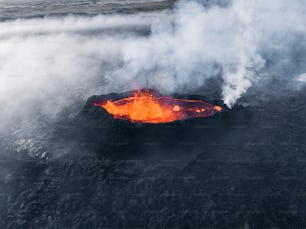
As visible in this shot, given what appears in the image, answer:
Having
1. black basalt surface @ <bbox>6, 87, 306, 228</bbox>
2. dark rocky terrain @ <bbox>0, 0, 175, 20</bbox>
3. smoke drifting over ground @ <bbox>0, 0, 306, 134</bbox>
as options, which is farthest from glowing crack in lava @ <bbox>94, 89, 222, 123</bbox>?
dark rocky terrain @ <bbox>0, 0, 175, 20</bbox>

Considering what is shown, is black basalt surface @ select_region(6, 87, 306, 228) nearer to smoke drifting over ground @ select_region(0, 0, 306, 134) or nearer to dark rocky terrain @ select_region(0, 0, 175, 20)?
smoke drifting over ground @ select_region(0, 0, 306, 134)

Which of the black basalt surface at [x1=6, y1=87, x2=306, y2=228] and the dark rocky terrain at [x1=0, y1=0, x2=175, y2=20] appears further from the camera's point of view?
the dark rocky terrain at [x1=0, y1=0, x2=175, y2=20]

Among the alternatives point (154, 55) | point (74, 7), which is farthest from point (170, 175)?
point (74, 7)

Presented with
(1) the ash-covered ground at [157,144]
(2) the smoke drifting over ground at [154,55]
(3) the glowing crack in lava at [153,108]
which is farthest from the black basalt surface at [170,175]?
(2) the smoke drifting over ground at [154,55]

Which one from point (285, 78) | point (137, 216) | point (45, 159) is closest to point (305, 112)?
point (285, 78)

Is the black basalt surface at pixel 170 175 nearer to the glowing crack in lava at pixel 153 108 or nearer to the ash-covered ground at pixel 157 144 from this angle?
the ash-covered ground at pixel 157 144

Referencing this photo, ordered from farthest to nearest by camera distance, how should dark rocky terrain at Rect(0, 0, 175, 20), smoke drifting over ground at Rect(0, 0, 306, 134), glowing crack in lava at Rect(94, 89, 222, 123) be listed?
dark rocky terrain at Rect(0, 0, 175, 20) < smoke drifting over ground at Rect(0, 0, 306, 134) < glowing crack in lava at Rect(94, 89, 222, 123)

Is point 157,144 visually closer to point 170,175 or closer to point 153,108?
point 170,175
